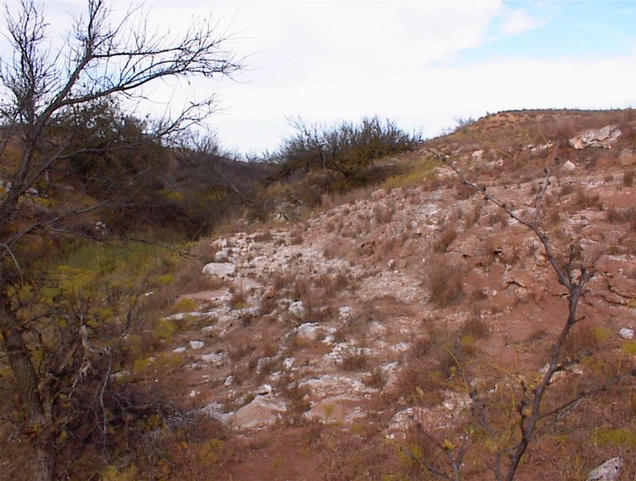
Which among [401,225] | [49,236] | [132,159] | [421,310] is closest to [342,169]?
[401,225]

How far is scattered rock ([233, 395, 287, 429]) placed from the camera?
14.0 feet

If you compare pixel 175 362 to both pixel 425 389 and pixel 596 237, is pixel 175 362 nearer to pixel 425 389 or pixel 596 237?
pixel 425 389

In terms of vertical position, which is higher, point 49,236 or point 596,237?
point 49,236

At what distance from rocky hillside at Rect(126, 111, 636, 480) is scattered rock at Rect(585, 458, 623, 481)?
0.02 metres

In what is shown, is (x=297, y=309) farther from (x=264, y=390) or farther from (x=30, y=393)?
(x=30, y=393)

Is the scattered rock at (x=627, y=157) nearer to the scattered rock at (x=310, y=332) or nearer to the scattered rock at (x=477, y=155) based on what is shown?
the scattered rock at (x=477, y=155)

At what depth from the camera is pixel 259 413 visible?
4395mm

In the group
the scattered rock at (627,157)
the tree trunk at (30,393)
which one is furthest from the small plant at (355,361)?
the scattered rock at (627,157)

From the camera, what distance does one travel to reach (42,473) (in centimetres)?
333

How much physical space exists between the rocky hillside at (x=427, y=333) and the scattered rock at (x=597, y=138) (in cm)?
4

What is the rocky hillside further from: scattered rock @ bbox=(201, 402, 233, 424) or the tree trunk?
the tree trunk

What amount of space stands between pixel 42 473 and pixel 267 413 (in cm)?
170

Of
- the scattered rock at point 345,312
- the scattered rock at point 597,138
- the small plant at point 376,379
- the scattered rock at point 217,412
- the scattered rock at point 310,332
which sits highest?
the scattered rock at point 597,138

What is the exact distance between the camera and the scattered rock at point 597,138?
9194 mm
